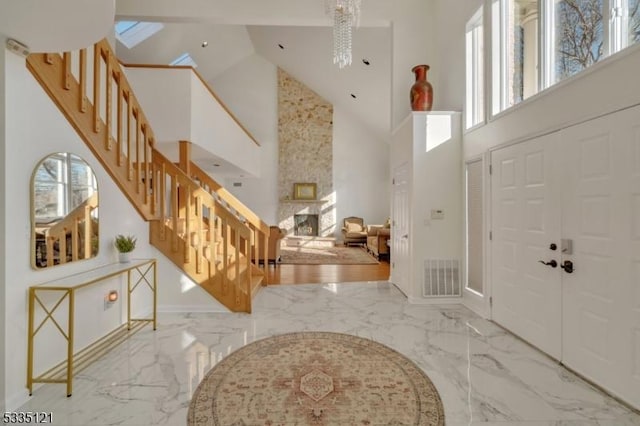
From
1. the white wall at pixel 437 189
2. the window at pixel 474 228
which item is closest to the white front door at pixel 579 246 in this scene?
the window at pixel 474 228

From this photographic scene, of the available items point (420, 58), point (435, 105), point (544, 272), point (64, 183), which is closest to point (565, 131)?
point (544, 272)

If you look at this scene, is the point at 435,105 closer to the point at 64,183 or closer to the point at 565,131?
the point at 565,131

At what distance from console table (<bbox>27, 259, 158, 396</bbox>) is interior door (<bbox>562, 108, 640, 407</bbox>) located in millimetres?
3611

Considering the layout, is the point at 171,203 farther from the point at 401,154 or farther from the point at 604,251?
the point at 604,251

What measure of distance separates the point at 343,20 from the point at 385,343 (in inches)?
140

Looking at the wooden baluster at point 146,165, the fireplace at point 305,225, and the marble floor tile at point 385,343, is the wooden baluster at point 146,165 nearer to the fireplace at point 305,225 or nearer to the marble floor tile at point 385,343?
the marble floor tile at point 385,343

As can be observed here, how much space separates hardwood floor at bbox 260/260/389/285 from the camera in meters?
5.48

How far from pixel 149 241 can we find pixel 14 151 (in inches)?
75.4

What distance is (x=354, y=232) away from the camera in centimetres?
1020

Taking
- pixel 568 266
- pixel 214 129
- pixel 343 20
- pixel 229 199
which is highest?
pixel 343 20

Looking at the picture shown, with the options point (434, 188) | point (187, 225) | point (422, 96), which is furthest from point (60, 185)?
point (422, 96)

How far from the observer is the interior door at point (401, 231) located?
444cm

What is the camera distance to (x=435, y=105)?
16.2 ft

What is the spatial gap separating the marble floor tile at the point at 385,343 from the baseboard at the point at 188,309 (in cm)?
8
